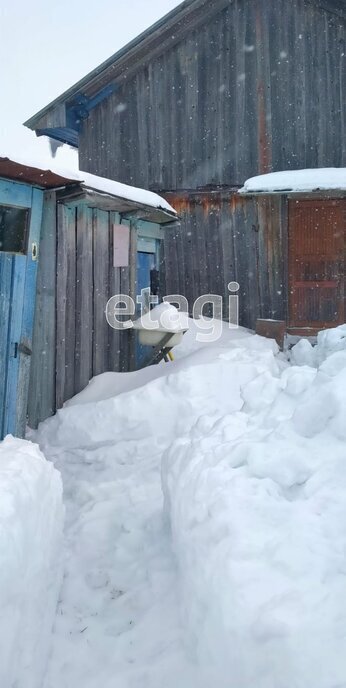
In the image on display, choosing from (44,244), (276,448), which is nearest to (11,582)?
(276,448)

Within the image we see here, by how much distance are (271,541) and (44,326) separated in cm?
479

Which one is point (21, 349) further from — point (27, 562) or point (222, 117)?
point (222, 117)

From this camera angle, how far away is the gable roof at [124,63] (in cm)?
1111

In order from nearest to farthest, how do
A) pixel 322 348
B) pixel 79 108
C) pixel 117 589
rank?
pixel 117 589 < pixel 322 348 < pixel 79 108

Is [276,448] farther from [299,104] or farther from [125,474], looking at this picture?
[299,104]

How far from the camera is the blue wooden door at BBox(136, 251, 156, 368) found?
8.73m

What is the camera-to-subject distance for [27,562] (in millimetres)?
2879

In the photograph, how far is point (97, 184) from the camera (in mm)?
6516

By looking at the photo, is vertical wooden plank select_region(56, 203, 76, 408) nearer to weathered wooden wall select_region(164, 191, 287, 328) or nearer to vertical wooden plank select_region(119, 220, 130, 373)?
vertical wooden plank select_region(119, 220, 130, 373)

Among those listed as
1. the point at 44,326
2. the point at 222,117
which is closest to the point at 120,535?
the point at 44,326

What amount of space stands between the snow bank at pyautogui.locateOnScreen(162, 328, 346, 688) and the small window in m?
3.24

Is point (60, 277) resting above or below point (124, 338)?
above

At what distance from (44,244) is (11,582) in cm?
471

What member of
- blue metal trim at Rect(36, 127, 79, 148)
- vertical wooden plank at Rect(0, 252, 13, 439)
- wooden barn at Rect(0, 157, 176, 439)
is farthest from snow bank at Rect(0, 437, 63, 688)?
blue metal trim at Rect(36, 127, 79, 148)
